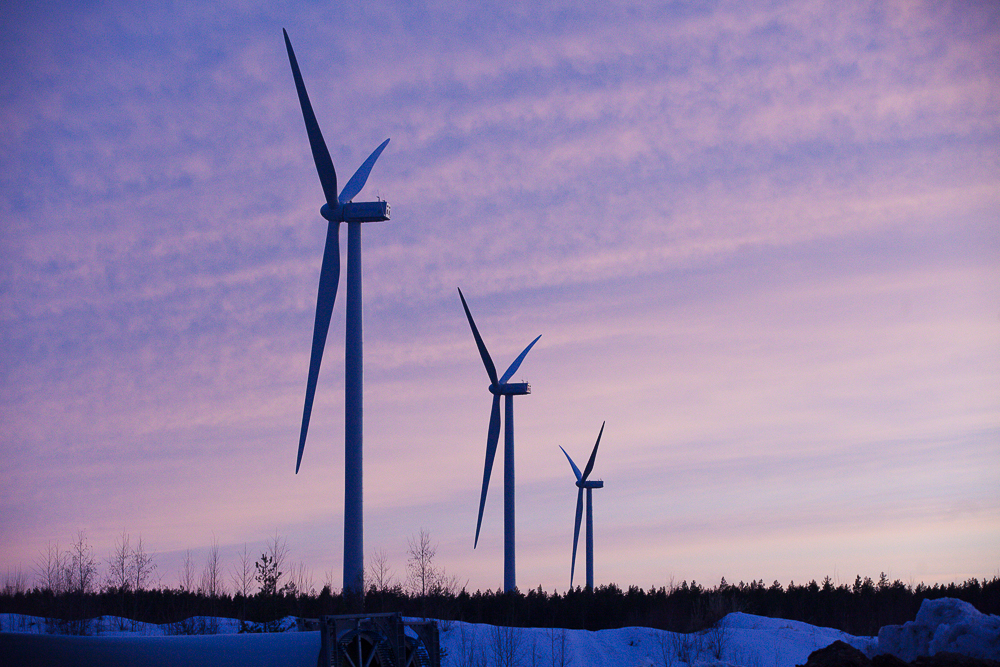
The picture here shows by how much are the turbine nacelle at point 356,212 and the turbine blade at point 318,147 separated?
327 mm

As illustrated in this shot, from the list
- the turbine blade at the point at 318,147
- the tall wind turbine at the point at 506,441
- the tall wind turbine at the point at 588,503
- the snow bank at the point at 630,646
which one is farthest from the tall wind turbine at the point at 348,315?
the tall wind turbine at the point at 588,503

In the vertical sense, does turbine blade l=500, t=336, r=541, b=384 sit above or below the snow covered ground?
above

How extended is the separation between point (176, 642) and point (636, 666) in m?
14.2

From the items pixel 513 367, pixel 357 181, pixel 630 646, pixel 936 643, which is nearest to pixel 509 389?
pixel 513 367

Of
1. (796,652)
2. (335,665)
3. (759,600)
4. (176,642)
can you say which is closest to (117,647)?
(176,642)

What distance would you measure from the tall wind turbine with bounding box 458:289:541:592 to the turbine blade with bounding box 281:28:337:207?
1491 cm

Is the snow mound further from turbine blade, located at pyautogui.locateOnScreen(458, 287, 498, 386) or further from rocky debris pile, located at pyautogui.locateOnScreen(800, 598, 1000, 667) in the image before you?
turbine blade, located at pyautogui.locateOnScreen(458, 287, 498, 386)

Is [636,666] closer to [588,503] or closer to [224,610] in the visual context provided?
[224,610]

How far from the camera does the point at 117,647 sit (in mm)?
20062

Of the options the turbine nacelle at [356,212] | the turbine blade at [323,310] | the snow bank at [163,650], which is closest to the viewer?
the snow bank at [163,650]

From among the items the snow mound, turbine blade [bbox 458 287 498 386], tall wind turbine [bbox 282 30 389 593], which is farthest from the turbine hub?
the snow mound

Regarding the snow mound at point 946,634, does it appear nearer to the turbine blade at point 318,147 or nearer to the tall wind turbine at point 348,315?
the tall wind turbine at point 348,315

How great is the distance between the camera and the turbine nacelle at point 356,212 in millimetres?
42344

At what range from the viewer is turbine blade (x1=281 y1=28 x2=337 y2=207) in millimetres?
40500
